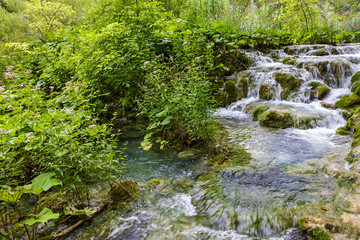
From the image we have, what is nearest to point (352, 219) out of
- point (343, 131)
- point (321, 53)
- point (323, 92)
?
point (343, 131)

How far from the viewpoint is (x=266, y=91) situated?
24.1ft

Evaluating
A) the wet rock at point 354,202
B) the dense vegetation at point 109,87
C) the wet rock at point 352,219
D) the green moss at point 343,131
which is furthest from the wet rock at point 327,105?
the wet rock at point 352,219

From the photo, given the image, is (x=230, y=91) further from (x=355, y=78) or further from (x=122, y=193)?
(x=122, y=193)

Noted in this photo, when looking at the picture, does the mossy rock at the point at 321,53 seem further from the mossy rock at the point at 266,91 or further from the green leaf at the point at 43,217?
the green leaf at the point at 43,217

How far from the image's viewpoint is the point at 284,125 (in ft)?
18.0

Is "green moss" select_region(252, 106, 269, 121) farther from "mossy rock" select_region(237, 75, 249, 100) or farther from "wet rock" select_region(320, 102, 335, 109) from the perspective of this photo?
"wet rock" select_region(320, 102, 335, 109)

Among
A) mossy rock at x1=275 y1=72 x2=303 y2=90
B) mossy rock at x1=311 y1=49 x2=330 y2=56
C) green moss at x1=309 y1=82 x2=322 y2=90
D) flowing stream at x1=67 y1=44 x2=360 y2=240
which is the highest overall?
mossy rock at x1=311 y1=49 x2=330 y2=56

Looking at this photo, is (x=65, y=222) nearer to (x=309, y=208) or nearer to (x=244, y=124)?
Answer: (x=309, y=208)

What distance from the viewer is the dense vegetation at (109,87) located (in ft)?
7.26

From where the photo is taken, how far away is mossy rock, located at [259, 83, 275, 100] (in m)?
7.30

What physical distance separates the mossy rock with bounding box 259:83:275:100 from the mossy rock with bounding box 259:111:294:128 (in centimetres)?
177

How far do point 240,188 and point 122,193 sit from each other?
192 centimetres

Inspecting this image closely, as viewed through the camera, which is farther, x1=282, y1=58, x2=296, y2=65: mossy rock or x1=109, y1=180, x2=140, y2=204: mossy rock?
x1=282, y1=58, x2=296, y2=65: mossy rock

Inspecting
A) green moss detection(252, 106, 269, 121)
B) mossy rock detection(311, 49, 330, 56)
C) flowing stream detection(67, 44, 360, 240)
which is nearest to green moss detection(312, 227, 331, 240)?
flowing stream detection(67, 44, 360, 240)
